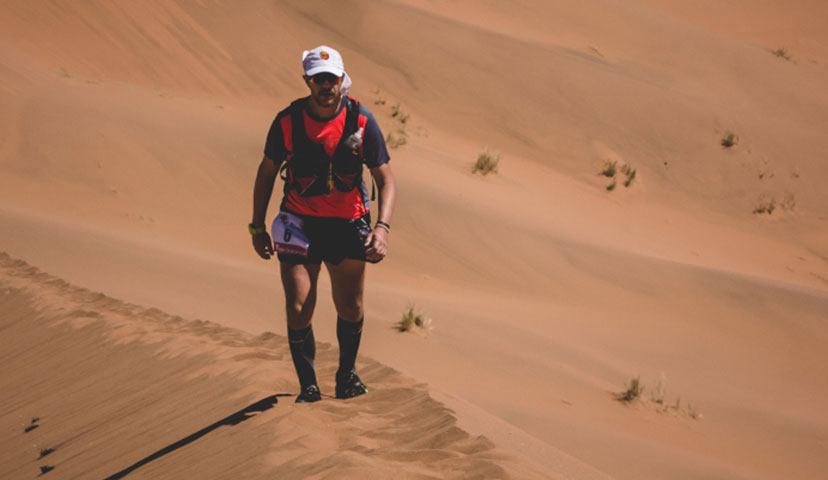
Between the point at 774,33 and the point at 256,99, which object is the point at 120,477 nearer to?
the point at 256,99

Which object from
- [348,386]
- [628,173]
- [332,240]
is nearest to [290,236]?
[332,240]

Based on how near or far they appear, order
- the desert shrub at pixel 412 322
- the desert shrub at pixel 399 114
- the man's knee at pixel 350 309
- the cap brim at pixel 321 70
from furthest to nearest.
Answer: the desert shrub at pixel 399 114 < the desert shrub at pixel 412 322 < the man's knee at pixel 350 309 < the cap brim at pixel 321 70

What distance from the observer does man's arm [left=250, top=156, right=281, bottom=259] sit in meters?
3.96

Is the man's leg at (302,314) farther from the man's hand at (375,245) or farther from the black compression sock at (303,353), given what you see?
the man's hand at (375,245)

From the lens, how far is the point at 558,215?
13.3 metres

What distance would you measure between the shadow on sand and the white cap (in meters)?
1.60

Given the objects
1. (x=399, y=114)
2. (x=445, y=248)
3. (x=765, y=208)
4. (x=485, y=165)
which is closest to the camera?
(x=445, y=248)

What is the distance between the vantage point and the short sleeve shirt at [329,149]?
3.78 metres

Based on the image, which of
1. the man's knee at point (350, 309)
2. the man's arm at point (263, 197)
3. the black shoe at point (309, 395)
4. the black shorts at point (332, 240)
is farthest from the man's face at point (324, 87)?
the black shoe at point (309, 395)

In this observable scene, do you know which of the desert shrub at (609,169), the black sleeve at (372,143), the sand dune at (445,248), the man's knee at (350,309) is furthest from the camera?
the desert shrub at (609,169)

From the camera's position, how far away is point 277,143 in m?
3.84

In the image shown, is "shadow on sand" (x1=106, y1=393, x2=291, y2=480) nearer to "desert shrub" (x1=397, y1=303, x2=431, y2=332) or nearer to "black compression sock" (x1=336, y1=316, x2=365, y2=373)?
"black compression sock" (x1=336, y1=316, x2=365, y2=373)

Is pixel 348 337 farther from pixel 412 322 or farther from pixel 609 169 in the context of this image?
pixel 609 169

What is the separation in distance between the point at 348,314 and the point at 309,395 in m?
0.47
